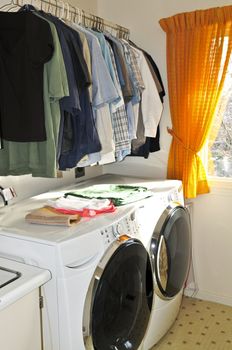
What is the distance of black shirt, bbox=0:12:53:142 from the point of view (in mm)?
1384

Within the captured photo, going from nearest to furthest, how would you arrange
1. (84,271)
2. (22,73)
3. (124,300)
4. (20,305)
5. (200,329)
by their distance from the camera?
1. (20,305)
2. (84,271)
3. (22,73)
4. (124,300)
5. (200,329)

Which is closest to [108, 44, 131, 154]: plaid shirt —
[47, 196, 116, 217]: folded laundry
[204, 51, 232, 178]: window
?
[47, 196, 116, 217]: folded laundry

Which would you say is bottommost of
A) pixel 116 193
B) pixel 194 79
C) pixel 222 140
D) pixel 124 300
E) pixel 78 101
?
pixel 124 300

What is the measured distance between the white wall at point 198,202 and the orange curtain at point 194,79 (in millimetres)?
99

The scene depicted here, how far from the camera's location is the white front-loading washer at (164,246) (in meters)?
1.75

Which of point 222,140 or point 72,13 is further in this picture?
point 222,140

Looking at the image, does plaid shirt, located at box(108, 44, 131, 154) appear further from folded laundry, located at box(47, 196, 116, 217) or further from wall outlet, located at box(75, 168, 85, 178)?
wall outlet, located at box(75, 168, 85, 178)

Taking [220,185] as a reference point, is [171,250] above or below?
below

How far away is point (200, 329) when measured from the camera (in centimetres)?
221

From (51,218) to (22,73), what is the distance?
24.8 inches

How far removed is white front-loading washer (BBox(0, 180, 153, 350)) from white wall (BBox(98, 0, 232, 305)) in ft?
3.40

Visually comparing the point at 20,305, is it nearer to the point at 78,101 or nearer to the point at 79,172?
the point at 78,101

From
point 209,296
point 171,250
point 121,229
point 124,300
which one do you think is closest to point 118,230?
point 121,229

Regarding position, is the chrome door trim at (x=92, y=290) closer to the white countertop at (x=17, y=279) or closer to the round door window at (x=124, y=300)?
the round door window at (x=124, y=300)
